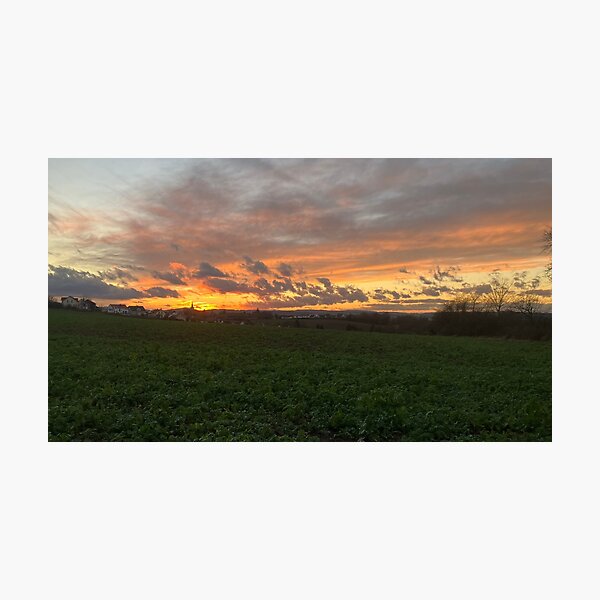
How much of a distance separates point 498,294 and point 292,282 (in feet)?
14.2

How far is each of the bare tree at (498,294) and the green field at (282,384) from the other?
0.89 m

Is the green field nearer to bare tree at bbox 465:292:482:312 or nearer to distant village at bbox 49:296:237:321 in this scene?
distant village at bbox 49:296:237:321

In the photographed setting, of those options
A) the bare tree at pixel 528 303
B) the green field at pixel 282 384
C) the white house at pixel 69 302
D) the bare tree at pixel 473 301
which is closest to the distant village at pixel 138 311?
the white house at pixel 69 302

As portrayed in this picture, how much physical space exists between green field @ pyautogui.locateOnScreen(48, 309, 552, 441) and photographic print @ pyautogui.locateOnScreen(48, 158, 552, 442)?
4 cm

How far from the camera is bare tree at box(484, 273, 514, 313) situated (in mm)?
8586

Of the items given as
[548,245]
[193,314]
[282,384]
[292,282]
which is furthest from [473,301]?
[193,314]

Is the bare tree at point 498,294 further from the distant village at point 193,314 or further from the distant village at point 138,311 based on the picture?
the distant village at point 138,311

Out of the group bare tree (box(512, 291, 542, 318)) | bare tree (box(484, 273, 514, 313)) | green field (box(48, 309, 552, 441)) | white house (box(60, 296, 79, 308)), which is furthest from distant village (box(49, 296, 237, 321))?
bare tree (box(512, 291, 542, 318))

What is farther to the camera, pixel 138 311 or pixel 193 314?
pixel 193 314

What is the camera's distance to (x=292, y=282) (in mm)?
8711

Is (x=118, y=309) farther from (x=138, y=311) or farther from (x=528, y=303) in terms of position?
(x=528, y=303)

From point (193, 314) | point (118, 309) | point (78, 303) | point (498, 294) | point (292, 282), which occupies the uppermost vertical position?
point (292, 282)

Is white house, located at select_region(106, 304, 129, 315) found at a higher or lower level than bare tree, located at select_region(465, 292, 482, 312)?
lower

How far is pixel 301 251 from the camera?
862cm
